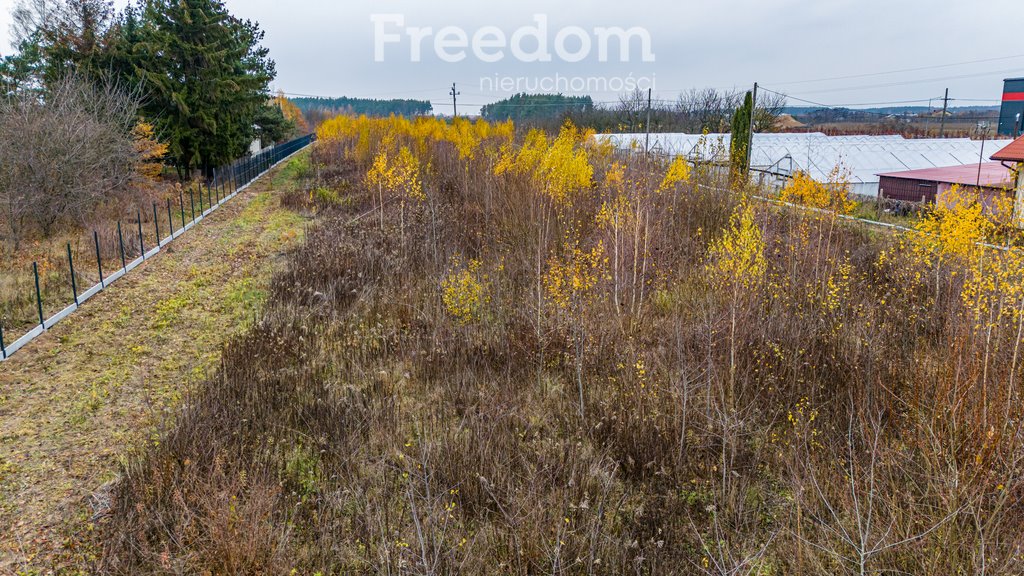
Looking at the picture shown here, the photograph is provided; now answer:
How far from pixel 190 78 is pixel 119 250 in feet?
37.6

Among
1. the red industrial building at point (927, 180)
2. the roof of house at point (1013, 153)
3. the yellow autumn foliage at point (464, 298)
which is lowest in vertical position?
the yellow autumn foliage at point (464, 298)

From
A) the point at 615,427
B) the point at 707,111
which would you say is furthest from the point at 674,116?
the point at 615,427

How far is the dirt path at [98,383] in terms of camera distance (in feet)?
16.3

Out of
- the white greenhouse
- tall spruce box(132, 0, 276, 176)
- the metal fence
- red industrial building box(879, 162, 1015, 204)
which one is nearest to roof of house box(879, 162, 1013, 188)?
red industrial building box(879, 162, 1015, 204)

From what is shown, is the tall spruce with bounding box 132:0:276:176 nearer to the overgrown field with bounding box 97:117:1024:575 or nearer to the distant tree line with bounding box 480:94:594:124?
the overgrown field with bounding box 97:117:1024:575

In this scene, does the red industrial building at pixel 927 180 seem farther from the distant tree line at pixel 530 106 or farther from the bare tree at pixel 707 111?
the distant tree line at pixel 530 106

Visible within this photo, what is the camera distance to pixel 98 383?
747 centimetres

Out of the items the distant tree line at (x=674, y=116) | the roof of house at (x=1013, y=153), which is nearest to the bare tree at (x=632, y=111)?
the distant tree line at (x=674, y=116)

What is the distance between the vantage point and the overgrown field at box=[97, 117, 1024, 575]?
174 inches

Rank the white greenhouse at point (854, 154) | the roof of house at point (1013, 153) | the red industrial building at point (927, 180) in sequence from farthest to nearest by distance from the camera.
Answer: the white greenhouse at point (854, 154), the red industrial building at point (927, 180), the roof of house at point (1013, 153)

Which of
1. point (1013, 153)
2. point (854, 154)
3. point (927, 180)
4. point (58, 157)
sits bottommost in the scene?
point (927, 180)

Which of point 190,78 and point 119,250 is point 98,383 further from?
point 190,78

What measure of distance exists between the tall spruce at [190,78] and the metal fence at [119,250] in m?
1.43

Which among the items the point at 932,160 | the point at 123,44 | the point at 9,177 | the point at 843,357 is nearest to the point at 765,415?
the point at 843,357
